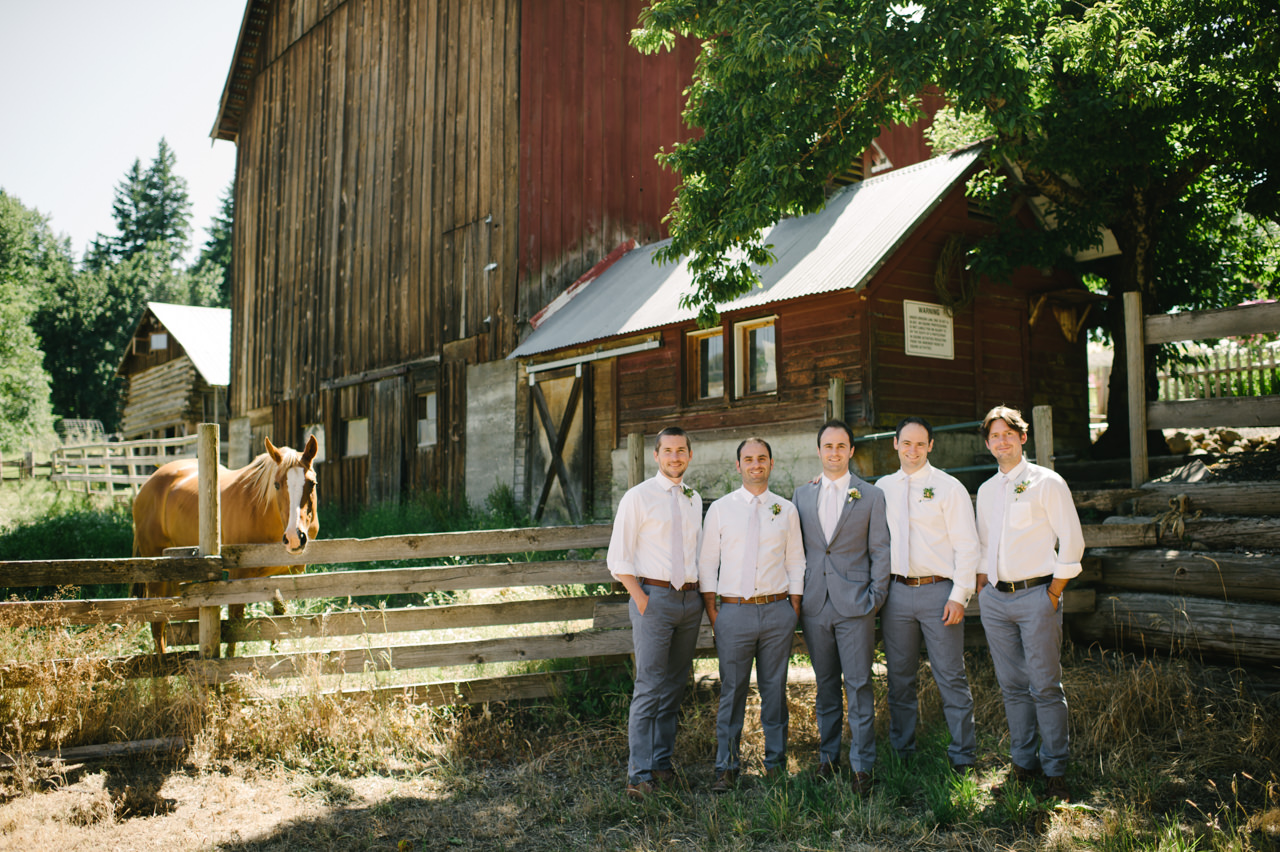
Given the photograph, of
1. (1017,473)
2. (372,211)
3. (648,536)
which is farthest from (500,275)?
(1017,473)

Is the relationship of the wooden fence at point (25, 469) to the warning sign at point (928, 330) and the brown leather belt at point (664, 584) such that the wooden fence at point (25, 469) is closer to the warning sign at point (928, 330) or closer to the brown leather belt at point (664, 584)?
the warning sign at point (928, 330)

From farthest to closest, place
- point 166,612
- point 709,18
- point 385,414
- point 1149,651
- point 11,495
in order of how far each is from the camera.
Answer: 1. point 11,495
2. point 385,414
3. point 709,18
4. point 1149,651
5. point 166,612

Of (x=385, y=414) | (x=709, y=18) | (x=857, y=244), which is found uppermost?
(x=709, y=18)

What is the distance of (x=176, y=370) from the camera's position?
107 ft

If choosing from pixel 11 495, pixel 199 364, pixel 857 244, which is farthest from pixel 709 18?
pixel 199 364

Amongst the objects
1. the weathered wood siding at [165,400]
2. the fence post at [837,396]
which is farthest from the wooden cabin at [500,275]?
the weathered wood siding at [165,400]

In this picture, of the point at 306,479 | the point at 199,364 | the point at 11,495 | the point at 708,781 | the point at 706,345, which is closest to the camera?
the point at 708,781

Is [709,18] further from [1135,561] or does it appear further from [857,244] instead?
[1135,561]

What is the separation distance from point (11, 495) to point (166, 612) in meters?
21.1

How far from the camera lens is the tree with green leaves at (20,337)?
40.4 metres

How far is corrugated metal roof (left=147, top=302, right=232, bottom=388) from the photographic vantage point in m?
31.1

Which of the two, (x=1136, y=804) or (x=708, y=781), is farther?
(x=708, y=781)

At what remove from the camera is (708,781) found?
5496 mm

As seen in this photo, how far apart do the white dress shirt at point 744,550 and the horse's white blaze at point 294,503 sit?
10.6 feet
